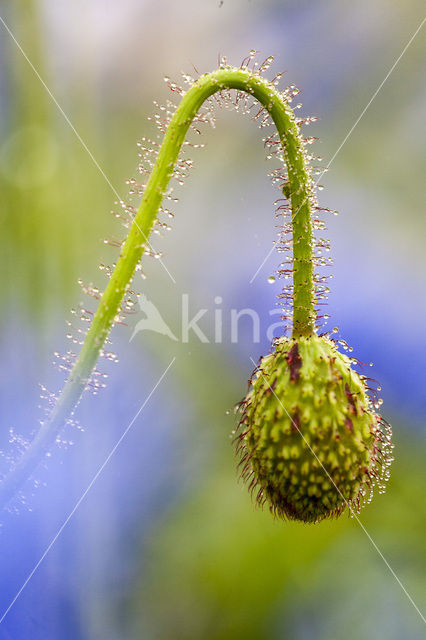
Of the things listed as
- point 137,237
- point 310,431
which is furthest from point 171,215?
point 310,431

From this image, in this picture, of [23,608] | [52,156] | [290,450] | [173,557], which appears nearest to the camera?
[290,450]

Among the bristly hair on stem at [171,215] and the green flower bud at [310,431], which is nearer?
the bristly hair on stem at [171,215]

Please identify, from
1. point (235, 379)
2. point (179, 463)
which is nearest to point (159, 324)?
point (235, 379)

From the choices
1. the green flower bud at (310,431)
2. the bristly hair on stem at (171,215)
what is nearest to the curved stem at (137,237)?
the bristly hair on stem at (171,215)

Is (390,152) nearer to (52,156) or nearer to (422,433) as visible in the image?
(422,433)

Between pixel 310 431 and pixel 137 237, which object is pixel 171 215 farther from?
pixel 310 431

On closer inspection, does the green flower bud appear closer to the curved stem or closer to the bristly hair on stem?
the bristly hair on stem

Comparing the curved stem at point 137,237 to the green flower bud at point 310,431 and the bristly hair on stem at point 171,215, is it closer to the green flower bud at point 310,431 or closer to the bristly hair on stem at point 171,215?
the bristly hair on stem at point 171,215

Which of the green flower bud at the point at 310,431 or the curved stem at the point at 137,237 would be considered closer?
the curved stem at the point at 137,237
